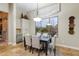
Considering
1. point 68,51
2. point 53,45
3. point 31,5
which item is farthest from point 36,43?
point 31,5

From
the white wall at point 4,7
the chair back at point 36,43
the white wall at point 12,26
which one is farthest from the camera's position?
the chair back at point 36,43

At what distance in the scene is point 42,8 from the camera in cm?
212

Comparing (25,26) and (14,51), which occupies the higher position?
(25,26)

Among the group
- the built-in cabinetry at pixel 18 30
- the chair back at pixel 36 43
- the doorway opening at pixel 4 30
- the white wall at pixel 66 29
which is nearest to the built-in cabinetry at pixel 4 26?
the doorway opening at pixel 4 30

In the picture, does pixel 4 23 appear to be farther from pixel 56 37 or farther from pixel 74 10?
pixel 74 10

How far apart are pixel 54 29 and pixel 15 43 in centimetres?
90

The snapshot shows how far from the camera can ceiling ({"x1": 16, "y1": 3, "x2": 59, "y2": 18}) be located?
2.06 meters

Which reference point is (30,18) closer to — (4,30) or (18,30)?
(18,30)

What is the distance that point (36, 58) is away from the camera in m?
2.07

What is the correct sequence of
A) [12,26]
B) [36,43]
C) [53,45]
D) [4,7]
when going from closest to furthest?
[4,7], [12,26], [53,45], [36,43]

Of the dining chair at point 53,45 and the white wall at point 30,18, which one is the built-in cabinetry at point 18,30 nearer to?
the white wall at point 30,18

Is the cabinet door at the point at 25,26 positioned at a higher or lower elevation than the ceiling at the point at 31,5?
lower

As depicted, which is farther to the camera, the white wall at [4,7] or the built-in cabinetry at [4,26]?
the built-in cabinetry at [4,26]

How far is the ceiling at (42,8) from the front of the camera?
2.06 m
